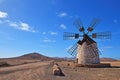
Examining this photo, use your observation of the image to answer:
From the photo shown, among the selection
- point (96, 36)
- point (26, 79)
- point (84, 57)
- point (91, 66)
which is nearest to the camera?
point (26, 79)

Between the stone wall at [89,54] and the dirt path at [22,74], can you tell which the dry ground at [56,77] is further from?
the stone wall at [89,54]

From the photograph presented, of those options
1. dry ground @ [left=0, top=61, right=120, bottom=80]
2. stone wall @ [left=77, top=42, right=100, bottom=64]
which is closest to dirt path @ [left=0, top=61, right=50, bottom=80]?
dry ground @ [left=0, top=61, right=120, bottom=80]

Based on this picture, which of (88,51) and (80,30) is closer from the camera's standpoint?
(88,51)

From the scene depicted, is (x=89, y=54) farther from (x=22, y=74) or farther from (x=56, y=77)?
(x=56, y=77)

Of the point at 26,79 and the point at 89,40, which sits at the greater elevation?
the point at 89,40

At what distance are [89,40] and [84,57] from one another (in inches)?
147

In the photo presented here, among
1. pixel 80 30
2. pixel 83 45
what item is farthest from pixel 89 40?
pixel 80 30

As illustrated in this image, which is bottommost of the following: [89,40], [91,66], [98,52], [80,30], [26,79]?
[26,79]

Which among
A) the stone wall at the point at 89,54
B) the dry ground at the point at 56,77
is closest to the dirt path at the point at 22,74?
the dry ground at the point at 56,77

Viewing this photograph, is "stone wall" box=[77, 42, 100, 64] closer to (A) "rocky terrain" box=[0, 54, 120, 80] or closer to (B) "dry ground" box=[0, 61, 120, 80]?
(A) "rocky terrain" box=[0, 54, 120, 80]

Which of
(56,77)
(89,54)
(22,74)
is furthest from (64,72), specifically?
(89,54)

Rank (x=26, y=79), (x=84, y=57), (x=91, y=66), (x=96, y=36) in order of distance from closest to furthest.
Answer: (x=26, y=79), (x=91, y=66), (x=84, y=57), (x=96, y=36)

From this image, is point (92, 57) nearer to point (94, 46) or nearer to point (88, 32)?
point (94, 46)

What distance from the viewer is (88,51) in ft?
131
